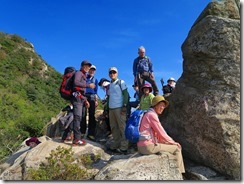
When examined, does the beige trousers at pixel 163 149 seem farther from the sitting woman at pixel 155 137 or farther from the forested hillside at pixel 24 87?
the forested hillside at pixel 24 87

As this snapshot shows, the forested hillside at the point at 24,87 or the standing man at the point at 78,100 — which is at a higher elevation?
the forested hillside at the point at 24,87

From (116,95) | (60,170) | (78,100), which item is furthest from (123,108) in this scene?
(60,170)

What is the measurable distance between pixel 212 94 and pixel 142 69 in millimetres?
3473

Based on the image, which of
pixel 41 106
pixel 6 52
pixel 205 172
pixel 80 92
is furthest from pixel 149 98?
pixel 6 52

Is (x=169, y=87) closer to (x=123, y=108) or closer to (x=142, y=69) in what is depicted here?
(x=142, y=69)

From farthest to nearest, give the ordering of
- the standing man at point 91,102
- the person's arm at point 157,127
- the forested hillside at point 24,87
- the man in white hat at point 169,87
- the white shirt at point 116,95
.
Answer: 1. the forested hillside at point 24,87
2. the man in white hat at point 169,87
3. the standing man at point 91,102
4. the white shirt at point 116,95
5. the person's arm at point 157,127

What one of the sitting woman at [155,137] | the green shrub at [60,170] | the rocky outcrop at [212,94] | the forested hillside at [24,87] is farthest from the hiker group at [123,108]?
the forested hillside at [24,87]

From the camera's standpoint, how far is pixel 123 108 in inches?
343

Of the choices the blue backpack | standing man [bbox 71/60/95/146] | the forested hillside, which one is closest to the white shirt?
standing man [bbox 71/60/95/146]

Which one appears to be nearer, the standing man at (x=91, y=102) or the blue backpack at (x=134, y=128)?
the blue backpack at (x=134, y=128)

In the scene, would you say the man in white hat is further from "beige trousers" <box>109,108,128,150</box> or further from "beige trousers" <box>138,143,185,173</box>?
"beige trousers" <box>138,143,185,173</box>

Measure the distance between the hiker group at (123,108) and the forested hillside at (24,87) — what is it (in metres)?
13.7

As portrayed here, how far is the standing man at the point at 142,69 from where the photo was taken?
10422 mm

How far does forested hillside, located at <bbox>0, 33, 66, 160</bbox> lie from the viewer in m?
28.9
